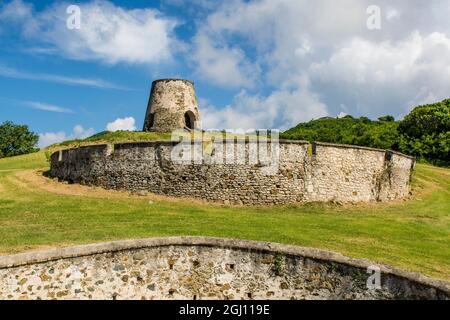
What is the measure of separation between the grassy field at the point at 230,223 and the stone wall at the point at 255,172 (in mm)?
679

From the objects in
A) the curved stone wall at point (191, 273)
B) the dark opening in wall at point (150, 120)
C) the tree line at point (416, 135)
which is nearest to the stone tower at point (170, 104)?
the dark opening in wall at point (150, 120)

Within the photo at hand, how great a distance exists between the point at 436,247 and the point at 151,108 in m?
26.3

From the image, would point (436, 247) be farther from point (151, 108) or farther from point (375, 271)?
point (151, 108)

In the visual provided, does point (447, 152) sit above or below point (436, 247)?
above

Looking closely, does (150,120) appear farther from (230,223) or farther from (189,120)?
(230,223)

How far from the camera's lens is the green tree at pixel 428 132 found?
4262 centimetres

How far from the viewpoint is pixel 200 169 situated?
21.6m

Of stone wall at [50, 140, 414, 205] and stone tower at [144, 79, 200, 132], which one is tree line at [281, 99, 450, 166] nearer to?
stone tower at [144, 79, 200, 132]

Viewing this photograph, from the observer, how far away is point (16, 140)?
58.2 m

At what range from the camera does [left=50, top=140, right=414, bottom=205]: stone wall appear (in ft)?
69.4

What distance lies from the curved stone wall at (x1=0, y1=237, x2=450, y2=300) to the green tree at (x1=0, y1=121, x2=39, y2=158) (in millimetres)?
50724

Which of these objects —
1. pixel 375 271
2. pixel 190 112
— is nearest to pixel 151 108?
pixel 190 112

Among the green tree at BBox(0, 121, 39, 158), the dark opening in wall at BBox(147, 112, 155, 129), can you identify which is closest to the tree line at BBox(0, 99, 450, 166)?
the green tree at BBox(0, 121, 39, 158)
